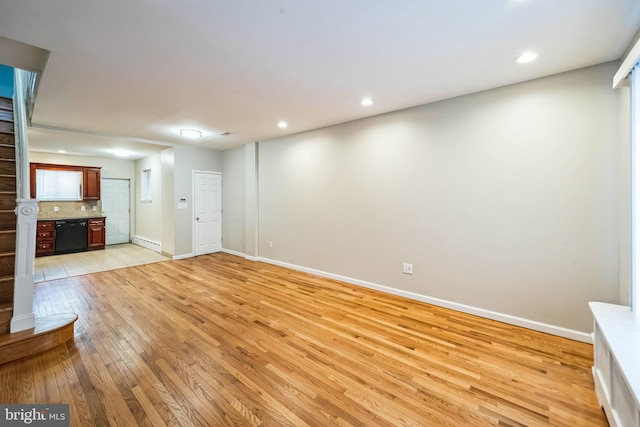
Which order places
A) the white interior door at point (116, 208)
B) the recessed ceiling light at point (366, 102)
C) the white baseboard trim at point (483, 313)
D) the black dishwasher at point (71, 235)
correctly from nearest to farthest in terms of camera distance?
the white baseboard trim at point (483, 313) → the recessed ceiling light at point (366, 102) → the black dishwasher at point (71, 235) → the white interior door at point (116, 208)

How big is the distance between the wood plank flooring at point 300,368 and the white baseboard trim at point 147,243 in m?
A: 3.45

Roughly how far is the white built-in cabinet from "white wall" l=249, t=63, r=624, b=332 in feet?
2.47

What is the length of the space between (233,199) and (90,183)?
424cm

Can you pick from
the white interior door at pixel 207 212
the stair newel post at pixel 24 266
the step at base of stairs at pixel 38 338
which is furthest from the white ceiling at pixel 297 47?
the white interior door at pixel 207 212

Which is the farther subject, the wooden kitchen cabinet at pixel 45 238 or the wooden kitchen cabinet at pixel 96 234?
the wooden kitchen cabinet at pixel 96 234

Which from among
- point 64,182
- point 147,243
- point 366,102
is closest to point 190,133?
point 366,102

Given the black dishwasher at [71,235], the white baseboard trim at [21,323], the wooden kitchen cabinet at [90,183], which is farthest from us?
the wooden kitchen cabinet at [90,183]

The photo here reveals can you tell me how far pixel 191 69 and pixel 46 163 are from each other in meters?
7.20

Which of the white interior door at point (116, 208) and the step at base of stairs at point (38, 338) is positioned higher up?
the white interior door at point (116, 208)

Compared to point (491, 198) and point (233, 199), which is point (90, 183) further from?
point (491, 198)

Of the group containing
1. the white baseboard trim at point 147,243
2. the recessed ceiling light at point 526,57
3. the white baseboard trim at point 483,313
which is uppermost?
the recessed ceiling light at point 526,57

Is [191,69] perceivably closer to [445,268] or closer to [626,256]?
[445,268]

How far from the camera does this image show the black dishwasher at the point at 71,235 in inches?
260

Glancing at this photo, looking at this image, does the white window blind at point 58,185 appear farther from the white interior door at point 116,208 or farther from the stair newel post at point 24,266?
the stair newel post at point 24,266
